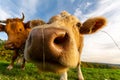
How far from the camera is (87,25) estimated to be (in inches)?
306

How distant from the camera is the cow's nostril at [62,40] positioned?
14.9 ft

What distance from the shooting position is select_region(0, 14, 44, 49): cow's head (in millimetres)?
12852

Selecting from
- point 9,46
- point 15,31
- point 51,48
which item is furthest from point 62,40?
point 15,31

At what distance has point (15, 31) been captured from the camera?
13.0m

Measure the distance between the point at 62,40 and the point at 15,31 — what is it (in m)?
8.66

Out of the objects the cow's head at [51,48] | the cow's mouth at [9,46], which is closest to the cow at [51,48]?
the cow's head at [51,48]

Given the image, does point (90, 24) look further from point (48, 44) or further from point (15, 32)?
point (15, 32)

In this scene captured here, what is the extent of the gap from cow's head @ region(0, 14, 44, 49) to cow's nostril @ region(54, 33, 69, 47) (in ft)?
27.2

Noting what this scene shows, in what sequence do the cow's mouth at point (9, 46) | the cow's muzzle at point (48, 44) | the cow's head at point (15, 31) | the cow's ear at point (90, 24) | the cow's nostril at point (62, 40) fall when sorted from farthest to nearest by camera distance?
the cow's head at point (15, 31), the cow's mouth at point (9, 46), the cow's ear at point (90, 24), the cow's nostril at point (62, 40), the cow's muzzle at point (48, 44)

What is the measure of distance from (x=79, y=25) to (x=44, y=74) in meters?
4.33

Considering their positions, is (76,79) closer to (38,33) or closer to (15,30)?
(15,30)

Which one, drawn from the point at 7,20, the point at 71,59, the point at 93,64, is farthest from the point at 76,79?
the point at 93,64

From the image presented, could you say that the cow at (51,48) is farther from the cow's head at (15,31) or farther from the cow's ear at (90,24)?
the cow's head at (15,31)

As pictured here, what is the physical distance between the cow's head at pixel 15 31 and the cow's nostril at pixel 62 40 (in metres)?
8.28
